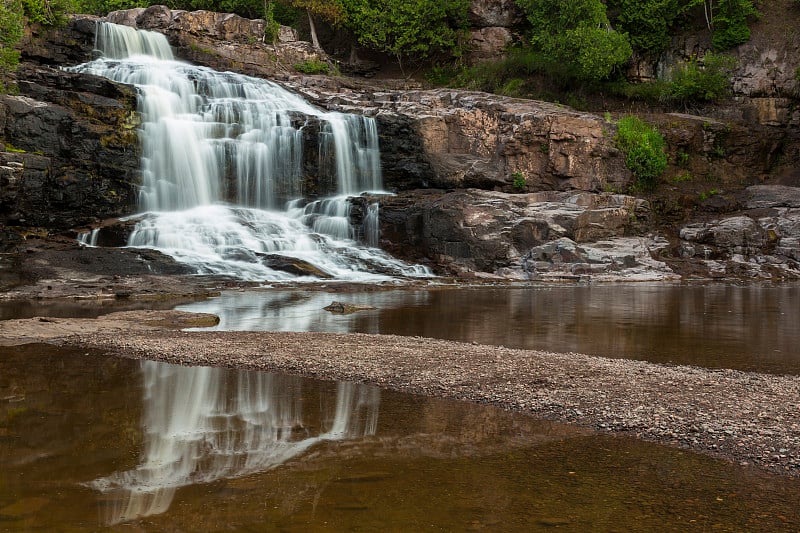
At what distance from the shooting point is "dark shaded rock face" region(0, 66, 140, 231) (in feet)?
77.2

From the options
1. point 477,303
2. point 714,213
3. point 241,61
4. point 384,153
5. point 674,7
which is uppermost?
point 674,7

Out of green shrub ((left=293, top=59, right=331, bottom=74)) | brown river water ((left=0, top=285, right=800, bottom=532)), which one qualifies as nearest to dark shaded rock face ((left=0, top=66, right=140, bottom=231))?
green shrub ((left=293, top=59, right=331, bottom=74))

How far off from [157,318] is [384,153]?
21165 millimetres

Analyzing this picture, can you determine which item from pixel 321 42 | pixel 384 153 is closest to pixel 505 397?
pixel 384 153

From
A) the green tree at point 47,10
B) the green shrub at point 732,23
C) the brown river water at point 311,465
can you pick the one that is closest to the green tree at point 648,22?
the green shrub at point 732,23

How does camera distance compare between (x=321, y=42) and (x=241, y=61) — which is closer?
(x=241, y=61)

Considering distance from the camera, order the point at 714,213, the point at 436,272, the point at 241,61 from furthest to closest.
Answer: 1. the point at 241,61
2. the point at 714,213
3. the point at 436,272

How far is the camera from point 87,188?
84.4 feet

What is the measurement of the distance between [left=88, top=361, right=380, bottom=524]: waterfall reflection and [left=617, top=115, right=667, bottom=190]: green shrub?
95.2 ft

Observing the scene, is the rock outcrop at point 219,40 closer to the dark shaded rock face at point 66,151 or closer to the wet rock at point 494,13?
the dark shaded rock face at point 66,151

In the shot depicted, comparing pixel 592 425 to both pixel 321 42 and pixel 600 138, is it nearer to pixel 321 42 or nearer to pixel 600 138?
pixel 600 138

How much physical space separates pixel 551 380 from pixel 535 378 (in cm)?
20

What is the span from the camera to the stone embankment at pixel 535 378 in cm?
561

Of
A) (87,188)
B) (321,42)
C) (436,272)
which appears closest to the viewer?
(87,188)
